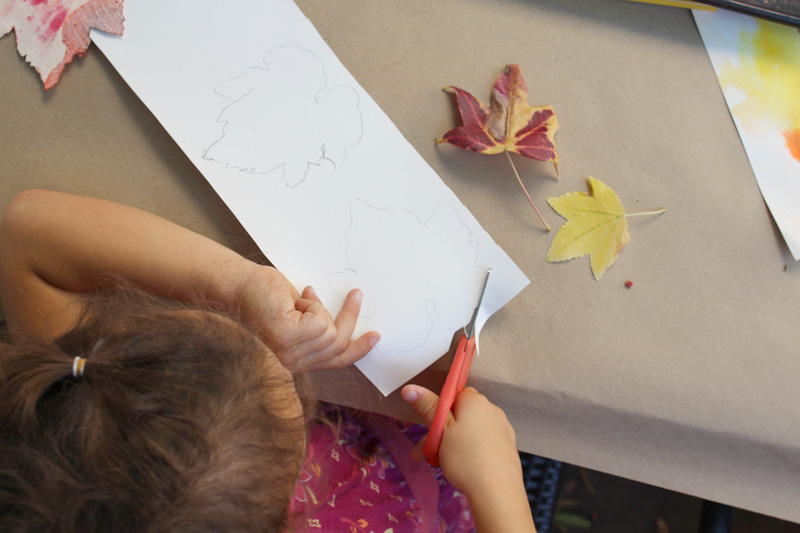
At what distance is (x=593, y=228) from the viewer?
49 centimetres

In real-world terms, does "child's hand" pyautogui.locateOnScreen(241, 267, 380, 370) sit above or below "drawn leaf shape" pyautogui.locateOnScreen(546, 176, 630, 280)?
below

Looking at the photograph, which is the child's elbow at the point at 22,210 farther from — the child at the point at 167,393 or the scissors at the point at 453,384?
the scissors at the point at 453,384

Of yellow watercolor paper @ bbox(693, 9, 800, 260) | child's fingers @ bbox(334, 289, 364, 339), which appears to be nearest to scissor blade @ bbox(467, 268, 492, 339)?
child's fingers @ bbox(334, 289, 364, 339)

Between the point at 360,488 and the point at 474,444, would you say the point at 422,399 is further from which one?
the point at 360,488

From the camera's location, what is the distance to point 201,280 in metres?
0.48

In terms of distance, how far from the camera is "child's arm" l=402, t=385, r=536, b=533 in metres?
0.45

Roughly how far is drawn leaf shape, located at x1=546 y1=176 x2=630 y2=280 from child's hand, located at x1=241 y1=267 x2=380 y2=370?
0.20 metres

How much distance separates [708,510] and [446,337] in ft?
1.13

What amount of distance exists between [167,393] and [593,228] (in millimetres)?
389

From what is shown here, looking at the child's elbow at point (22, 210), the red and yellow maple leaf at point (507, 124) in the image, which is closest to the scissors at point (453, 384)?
the red and yellow maple leaf at point (507, 124)

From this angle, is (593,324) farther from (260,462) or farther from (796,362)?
(260,462)

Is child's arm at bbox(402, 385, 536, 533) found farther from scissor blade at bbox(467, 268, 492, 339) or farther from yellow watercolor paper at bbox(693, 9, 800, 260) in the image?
yellow watercolor paper at bbox(693, 9, 800, 260)

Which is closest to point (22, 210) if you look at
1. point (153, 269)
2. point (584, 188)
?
point (153, 269)


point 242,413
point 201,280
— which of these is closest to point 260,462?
point 242,413
